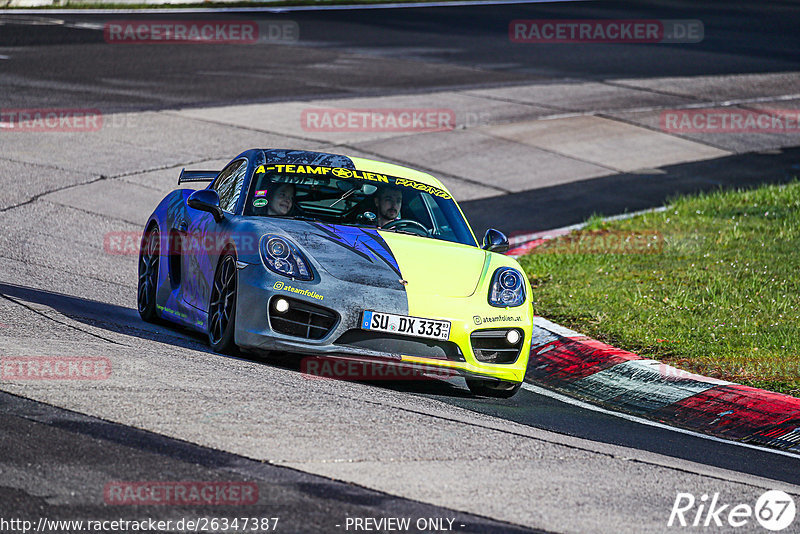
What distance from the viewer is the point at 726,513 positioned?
5750mm

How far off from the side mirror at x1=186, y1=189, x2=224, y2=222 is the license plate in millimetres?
1531

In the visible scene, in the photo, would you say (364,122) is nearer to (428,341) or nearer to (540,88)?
(540,88)

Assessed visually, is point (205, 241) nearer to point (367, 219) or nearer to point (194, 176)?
point (367, 219)

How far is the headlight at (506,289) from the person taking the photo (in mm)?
8156

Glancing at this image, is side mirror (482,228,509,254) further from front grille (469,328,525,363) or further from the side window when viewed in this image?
the side window

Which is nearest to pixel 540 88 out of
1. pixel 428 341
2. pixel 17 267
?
pixel 17 267

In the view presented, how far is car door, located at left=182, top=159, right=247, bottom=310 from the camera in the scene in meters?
8.48
